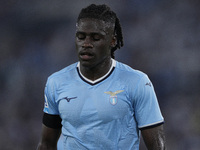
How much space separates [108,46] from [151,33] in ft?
14.0

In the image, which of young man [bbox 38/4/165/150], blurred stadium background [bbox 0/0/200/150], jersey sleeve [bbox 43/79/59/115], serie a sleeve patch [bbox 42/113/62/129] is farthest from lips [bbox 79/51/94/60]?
blurred stadium background [bbox 0/0/200/150]

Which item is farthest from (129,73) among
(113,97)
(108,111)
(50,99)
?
(50,99)

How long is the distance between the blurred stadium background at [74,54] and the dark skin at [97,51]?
3.82m

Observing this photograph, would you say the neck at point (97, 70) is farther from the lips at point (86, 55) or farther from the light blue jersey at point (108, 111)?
the lips at point (86, 55)

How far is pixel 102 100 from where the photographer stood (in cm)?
299

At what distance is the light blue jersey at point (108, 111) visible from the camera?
2.96m

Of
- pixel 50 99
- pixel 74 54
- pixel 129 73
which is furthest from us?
pixel 74 54

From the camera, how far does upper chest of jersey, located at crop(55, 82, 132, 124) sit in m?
2.96

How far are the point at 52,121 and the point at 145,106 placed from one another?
2.64 feet

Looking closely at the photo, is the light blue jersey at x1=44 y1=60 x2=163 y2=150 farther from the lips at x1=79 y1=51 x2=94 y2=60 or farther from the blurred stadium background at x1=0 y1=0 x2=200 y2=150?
the blurred stadium background at x1=0 y1=0 x2=200 y2=150

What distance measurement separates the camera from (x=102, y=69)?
10.3 ft

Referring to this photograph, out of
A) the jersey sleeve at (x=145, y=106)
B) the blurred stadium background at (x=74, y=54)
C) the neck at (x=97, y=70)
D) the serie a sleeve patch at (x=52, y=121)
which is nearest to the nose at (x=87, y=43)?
the neck at (x=97, y=70)

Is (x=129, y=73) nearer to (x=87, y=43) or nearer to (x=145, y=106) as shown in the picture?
(x=145, y=106)

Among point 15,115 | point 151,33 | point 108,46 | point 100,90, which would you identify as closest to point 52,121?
Answer: point 100,90
